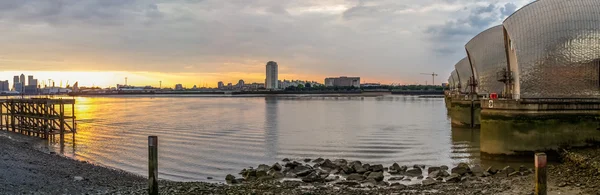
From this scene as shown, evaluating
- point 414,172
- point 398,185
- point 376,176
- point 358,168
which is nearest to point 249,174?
point 358,168

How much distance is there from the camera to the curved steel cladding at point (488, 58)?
39.2m

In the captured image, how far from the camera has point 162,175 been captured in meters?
18.8

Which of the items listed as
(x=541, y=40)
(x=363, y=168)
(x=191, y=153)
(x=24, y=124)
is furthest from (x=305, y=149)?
(x=24, y=124)

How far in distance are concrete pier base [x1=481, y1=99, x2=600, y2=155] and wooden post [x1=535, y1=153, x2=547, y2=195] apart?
32.6 ft

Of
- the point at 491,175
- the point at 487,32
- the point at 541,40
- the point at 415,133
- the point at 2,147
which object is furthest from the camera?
the point at 487,32

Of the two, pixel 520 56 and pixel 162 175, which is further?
pixel 520 56

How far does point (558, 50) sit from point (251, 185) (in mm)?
17904

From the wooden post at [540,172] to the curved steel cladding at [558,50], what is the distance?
1420cm

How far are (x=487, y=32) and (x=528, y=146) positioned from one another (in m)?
24.6

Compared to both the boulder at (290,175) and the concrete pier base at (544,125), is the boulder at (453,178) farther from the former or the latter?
the concrete pier base at (544,125)

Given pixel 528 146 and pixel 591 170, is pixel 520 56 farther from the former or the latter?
pixel 591 170

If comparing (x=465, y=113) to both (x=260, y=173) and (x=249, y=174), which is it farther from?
(x=249, y=174)

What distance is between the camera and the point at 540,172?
1144 centimetres

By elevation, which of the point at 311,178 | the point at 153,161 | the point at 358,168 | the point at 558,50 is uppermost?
the point at 558,50
